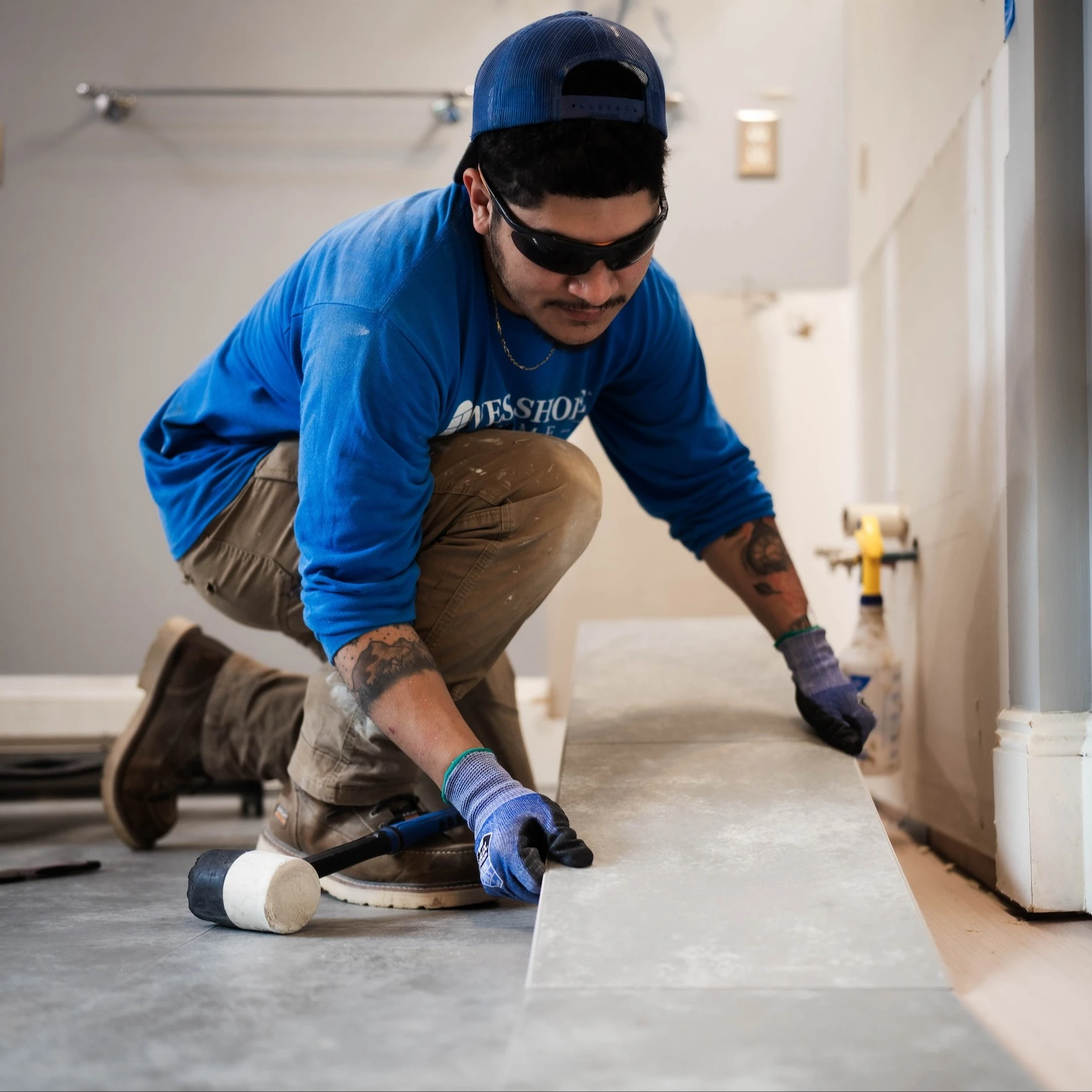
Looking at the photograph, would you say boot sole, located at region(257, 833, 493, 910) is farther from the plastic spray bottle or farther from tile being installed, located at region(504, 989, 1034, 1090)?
the plastic spray bottle

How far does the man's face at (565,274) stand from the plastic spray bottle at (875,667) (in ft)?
2.12

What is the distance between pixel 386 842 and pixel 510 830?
198 millimetres

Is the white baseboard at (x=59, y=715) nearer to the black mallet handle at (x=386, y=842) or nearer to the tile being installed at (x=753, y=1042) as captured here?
the black mallet handle at (x=386, y=842)

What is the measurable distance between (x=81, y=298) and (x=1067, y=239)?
79.3 inches

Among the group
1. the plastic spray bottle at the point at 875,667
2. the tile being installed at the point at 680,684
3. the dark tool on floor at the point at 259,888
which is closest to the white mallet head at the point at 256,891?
the dark tool on floor at the point at 259,888

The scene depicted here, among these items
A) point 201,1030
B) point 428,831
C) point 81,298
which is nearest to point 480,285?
point 428,831

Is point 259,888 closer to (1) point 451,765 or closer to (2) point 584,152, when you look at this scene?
(1) point 451,765

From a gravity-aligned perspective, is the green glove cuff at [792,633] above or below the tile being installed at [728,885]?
above

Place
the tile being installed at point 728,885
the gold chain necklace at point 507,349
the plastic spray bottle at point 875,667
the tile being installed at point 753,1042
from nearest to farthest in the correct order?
the tile being installed at point 753,1042 < the tile being installed at point 728,885 < the gold chain necklace at point 507,349 < the plastic spray bottle at point 875,667

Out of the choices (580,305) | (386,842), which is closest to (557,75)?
(580,305)

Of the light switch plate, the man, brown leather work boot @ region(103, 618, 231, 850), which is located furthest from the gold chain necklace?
the light switch plate

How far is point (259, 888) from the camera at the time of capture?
915mm

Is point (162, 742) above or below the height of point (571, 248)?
below

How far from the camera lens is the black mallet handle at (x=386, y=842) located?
999 millimetres
